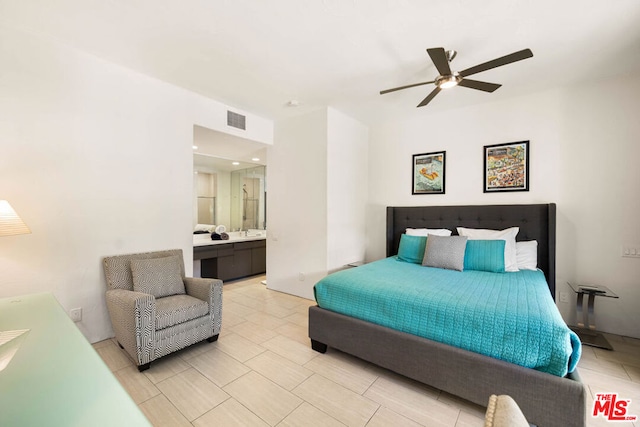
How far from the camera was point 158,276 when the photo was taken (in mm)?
2670

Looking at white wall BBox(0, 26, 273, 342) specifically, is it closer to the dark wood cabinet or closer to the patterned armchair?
the patterned armchair

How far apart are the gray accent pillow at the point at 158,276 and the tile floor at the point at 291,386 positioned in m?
0.59

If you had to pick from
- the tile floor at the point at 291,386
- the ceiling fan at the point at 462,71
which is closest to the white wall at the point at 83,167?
the tile floor at the point at 291,386

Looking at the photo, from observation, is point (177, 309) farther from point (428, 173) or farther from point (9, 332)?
point (428, 173)

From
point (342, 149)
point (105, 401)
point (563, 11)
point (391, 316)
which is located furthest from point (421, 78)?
point (105, 401)

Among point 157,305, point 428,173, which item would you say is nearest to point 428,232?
point 428,173

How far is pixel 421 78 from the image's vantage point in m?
2.98

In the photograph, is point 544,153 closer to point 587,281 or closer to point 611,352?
point 587,281

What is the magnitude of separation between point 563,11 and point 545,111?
1.62m

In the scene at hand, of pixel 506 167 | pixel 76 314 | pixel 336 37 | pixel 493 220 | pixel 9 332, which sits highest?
pixel 336 37

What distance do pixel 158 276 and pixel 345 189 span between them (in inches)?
107

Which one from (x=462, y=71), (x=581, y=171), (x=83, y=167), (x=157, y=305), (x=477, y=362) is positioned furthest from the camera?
(x=581, y=171)

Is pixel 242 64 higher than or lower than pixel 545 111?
higher

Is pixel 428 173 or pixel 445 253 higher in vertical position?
pixel 428 173
